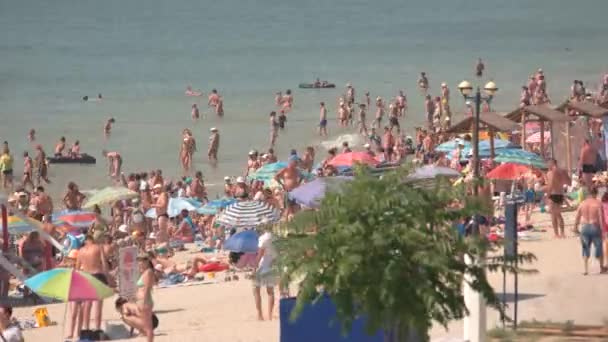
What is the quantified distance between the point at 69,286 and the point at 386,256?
3.76 meters

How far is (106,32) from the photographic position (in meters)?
97.2

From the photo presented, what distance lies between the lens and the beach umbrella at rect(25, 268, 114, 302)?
13242 millimetres

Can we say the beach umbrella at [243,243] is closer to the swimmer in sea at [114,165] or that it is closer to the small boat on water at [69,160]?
the swimmer in sea at [114,165]

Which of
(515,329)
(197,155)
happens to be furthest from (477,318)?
(197,155)

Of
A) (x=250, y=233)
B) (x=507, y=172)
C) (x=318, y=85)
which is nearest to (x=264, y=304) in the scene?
(x=250, y=233)

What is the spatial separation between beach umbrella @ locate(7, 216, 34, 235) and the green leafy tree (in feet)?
26.6

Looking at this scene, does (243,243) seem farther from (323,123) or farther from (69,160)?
(323,123)

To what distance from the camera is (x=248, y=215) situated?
61.6ft

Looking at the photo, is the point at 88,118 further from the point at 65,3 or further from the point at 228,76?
the point at 65,3

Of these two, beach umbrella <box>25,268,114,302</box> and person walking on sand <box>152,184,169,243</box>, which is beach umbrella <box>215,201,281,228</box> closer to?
person walking on sand <box>152,184,169,243</box>

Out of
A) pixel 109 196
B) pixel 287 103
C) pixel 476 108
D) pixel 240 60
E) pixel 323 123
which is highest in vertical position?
pixel 476 108

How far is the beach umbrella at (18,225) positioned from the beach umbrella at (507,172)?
6.47 meters

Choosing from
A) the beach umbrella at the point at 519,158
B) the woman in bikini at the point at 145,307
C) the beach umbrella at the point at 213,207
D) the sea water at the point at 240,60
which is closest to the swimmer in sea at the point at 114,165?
the sea water at the point at 240,60

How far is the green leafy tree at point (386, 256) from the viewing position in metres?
10.6
